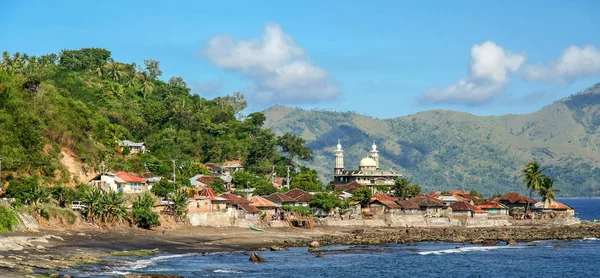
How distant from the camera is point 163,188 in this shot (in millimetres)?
113688

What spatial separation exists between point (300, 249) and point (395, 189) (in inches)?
2679

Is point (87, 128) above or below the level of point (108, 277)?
above

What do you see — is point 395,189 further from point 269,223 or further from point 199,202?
point 199,202

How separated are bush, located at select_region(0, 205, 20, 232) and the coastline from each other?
5.04 feet

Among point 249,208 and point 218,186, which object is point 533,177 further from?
point 249,208

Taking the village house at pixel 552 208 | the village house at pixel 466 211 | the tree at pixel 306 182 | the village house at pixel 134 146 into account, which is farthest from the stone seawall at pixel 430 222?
the village house at pixel 134 146

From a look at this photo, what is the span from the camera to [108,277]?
196 ft

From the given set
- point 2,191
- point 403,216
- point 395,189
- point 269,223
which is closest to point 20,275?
point 2,191

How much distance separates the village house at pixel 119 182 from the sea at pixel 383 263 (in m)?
29.3

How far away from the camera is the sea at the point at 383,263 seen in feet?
229

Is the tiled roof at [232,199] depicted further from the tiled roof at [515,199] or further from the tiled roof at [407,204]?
the tiled roof at [515,199]

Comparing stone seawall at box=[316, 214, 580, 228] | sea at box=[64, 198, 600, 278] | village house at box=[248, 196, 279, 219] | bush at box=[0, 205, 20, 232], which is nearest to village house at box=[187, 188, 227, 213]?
village house at box=[248, 196, 279, 219]

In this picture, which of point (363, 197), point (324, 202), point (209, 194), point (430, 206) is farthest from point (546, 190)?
point (209, 194)

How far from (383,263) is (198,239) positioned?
75.9 feet
